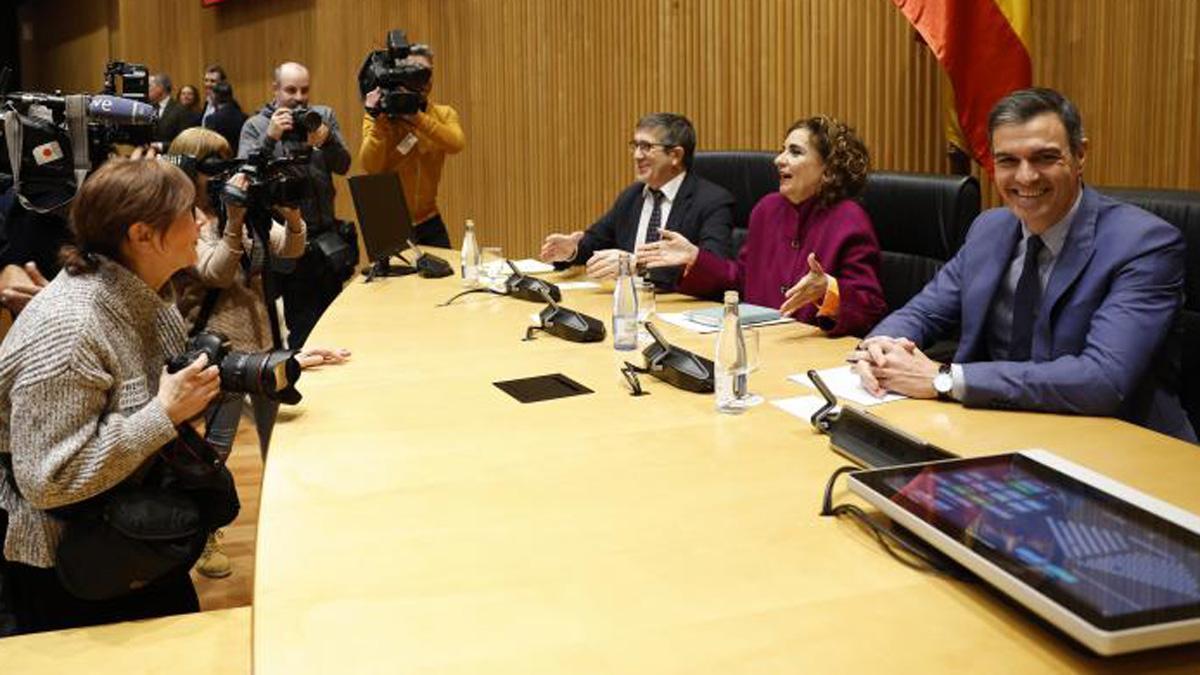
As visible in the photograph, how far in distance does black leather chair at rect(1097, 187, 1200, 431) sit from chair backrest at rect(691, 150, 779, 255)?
190 cm

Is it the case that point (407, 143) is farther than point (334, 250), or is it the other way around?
point (407, 143)

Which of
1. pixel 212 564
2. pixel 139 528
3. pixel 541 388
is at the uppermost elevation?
pixel 541 388

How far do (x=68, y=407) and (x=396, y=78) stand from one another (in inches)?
114

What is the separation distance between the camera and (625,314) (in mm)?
2676

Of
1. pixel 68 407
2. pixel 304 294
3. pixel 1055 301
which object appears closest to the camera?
pixel 68 407

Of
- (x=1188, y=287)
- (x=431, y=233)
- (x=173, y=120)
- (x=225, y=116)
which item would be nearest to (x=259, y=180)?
(x=431, y=233)

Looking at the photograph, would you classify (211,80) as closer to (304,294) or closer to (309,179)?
(304,294)

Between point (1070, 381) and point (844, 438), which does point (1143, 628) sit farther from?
point (1070, 381)

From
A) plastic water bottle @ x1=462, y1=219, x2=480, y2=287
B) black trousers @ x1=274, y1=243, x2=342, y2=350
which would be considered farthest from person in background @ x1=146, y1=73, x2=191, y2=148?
plastic water bottle @ x1=462, y1=219, x2=480, y2=287

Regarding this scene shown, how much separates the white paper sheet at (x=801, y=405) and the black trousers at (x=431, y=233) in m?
3.03

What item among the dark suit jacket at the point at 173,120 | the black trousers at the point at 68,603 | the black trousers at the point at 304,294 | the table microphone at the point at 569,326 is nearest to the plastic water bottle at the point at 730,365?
the table microphone at the point at 569,326

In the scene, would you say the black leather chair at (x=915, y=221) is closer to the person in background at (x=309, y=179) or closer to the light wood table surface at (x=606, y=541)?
the light wood table surface at (x=606, y=541)

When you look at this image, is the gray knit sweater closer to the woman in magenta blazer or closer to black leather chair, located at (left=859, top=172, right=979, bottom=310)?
the woman in magenta blazer

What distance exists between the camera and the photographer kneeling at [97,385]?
1.75 meters
